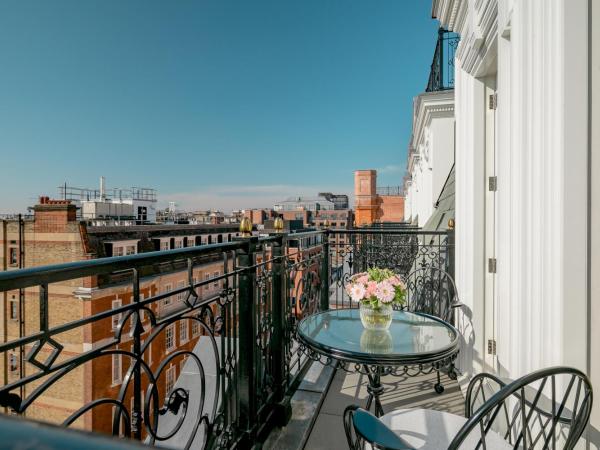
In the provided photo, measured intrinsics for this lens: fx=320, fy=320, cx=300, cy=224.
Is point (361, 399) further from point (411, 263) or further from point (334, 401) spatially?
point (411, 263)

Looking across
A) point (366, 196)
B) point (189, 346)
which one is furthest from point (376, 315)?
point (366, 196)

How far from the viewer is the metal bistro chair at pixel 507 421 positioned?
964 millimetres

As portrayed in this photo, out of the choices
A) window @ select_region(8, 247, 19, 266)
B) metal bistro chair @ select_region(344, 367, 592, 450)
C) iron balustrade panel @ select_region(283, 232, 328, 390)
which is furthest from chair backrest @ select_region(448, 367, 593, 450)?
window @ select_region(8, 247, 19, 266)

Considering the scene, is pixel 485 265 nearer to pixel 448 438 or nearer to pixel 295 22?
pixel 448 438

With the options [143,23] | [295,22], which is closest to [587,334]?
[295,22]

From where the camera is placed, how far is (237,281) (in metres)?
1.91

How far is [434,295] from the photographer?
4.43m

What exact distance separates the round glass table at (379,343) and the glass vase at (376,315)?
2.2 inches

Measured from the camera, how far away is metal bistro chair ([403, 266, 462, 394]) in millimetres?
3520

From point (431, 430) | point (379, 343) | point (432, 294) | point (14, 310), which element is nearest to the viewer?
point (431, 430)

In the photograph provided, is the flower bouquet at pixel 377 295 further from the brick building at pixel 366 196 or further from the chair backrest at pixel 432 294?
the brick building at pixel 366 196

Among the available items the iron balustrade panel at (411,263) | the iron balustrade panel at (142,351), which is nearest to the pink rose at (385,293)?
the iron balustrade panel at (142,351)

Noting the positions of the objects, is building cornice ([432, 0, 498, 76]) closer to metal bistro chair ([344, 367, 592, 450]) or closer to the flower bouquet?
the flower bouquet

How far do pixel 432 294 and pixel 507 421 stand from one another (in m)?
→ 2.83
